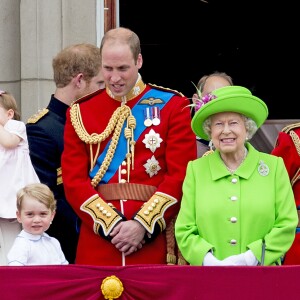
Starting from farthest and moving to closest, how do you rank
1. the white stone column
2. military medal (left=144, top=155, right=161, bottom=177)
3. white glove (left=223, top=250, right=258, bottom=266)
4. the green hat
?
the white stone column < military medal (left=144, top=155, right=161, bottom=177) < the green hat < white glove (left=223, top=250, right=258, bottom=266)

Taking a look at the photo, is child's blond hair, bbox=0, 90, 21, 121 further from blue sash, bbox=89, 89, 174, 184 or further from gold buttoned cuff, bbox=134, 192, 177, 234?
gold buttoned cuff, bbox=134, 192, 177, 234

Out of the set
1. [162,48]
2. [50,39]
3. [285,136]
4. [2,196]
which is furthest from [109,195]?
[162,48]

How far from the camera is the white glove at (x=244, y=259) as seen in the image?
18.1ft

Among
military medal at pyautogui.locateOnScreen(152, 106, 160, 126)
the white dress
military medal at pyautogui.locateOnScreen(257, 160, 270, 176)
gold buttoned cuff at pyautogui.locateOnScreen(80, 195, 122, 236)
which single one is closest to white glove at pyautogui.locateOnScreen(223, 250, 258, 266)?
military medal at pyautogui.locateOnScreen(257, 160, 270, 176)

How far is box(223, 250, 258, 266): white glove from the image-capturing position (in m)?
5.53

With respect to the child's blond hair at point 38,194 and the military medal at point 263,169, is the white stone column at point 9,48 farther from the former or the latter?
the military medal at point 263,169

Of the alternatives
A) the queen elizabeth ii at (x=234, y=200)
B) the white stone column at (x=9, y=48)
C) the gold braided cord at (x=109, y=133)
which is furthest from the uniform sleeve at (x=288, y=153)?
the white stone column at (x=9, y=48)

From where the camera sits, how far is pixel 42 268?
542cm

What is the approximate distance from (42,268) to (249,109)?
1310 mm

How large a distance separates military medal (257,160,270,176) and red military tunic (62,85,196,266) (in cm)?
44

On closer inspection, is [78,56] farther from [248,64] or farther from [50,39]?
[248,64]

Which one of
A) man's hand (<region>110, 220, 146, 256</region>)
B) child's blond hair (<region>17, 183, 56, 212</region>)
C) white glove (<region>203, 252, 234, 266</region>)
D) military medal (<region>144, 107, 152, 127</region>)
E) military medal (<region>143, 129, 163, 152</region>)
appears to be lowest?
white glove (<region>203, 252, 234, 266</region>)

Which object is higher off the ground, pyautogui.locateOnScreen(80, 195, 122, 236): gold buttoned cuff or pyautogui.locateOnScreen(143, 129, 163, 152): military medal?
pyautogui.locateOnScreen(143, 129, 163, 152): military medal

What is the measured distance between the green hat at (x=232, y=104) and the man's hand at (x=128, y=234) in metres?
0.64
